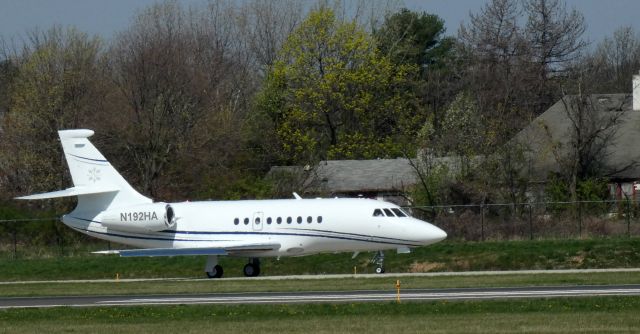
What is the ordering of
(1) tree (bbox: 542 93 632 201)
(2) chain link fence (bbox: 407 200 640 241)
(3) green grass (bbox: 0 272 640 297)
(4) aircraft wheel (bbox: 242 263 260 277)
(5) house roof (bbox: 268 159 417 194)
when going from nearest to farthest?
(3) green grass (bbox: 0 272 640 297) < (4) aircraft wheel (bbox: 242 263 260 277) < (2) chain link fence (bbox: 407 200 640 241) < (1) tree (bbox: 542 93 632 201) < (5) house roof (bbox: 268 159 417 194)

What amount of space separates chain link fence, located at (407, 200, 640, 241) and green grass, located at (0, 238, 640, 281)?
365 centimetres

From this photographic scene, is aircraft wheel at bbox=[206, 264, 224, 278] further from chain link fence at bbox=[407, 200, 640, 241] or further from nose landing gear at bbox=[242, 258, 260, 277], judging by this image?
chain link fence at bbox=[407, 200, 640, 241]

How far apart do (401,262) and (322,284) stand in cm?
928

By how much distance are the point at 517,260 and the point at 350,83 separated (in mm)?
36864

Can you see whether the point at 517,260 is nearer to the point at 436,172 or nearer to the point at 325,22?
the point at 436,172

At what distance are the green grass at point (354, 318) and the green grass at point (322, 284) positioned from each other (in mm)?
6298

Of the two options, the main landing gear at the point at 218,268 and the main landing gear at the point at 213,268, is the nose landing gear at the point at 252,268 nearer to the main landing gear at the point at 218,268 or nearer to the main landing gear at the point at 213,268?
the main landing gear at the point at 218,268

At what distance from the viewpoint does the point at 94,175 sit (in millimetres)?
45000

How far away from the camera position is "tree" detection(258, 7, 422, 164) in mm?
77812

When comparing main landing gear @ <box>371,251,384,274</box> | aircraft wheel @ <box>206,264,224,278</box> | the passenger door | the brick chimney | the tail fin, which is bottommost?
aircraft wheel @ <box>206,264,224,278</box>

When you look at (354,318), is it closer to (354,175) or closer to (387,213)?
(387,213)

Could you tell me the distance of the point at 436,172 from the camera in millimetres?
58375

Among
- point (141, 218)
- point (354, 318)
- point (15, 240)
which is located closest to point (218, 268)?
point (141, 218)

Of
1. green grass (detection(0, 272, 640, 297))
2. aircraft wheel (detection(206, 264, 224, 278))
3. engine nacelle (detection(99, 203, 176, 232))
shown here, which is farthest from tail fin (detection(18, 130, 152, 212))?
green grass (detection(0, 272, 640, 297))
